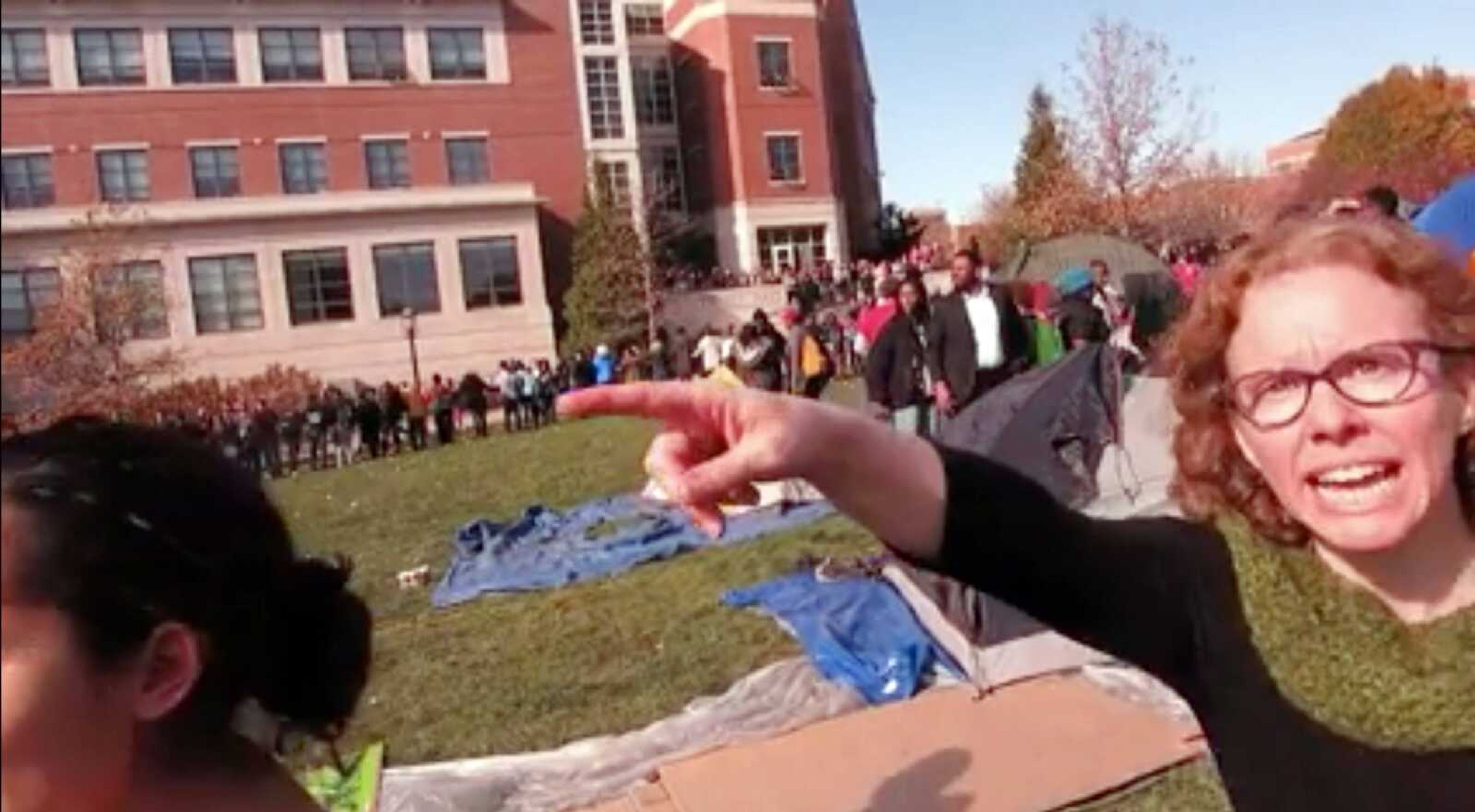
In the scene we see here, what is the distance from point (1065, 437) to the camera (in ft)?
20.0

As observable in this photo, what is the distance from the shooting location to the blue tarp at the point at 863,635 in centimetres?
503

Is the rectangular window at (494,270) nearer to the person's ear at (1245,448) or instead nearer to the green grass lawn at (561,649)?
the green grass lawn at (561,649)

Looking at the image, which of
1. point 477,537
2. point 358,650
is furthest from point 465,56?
point 358,650

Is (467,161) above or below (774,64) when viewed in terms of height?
below

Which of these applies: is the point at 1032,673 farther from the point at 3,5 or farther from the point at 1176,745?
the point at 3,5

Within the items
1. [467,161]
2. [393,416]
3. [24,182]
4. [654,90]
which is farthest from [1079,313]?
[654,90]

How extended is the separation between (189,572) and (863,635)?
4493mm

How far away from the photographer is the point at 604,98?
39156mm

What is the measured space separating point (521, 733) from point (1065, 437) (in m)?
2.77

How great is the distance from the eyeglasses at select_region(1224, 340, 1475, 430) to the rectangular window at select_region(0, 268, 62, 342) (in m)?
1.13

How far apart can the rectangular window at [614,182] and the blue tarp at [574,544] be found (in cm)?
2507

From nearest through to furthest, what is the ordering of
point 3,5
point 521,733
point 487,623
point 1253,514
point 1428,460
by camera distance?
point 3,5
point 1428,460
point 1253,514
point 521,733
point 487,623

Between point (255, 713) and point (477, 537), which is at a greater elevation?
point (255, 713)

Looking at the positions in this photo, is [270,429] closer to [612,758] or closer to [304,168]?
[612,758]
